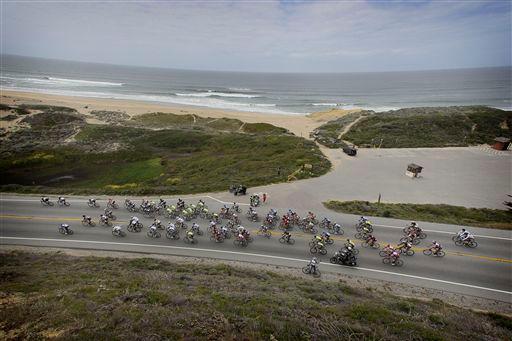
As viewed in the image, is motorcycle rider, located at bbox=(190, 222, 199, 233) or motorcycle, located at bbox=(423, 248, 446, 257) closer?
motorcycle, located at bbox=(423, 248, 446, 257)

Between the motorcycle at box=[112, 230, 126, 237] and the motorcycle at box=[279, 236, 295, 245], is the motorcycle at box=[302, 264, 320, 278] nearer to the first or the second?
the motorcycle at box=[279, 236, 295, 245]

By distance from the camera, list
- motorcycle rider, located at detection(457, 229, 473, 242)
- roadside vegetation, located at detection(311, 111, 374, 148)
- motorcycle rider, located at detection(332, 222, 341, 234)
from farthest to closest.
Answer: roadside vegetation, located at detection(311, 111, 374, 148) → motorcycle rider, located at detection(332, 222, 341, 234) → motorcycle rider, located at detection(457, 229, 473, 242)

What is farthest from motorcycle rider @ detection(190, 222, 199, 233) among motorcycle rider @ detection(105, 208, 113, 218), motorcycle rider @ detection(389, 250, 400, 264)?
motorcycle rider @ detection(389, 250, 400, 264)

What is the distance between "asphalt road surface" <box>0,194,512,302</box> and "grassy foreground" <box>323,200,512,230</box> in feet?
3.61

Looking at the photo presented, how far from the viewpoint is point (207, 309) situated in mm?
12031

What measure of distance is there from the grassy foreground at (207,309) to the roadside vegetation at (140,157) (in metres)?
15.4

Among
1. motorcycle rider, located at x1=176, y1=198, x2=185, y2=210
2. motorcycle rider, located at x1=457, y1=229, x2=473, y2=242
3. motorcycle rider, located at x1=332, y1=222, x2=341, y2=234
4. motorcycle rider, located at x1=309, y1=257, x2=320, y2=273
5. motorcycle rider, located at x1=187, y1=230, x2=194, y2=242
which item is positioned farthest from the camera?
motorcycle rider, located at x1=176, y1=198, x2=185, y2=210

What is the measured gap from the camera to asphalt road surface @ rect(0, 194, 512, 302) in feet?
59.4

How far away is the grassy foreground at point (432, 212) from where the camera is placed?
2538 cm

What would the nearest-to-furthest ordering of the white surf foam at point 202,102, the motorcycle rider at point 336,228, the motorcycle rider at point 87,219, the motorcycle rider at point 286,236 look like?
the motorcycle rider at point 286,236 < the motorcycle rider at point 336,228 < the motorcycle rider at point 87,219 < the white surf foam at point 202,102

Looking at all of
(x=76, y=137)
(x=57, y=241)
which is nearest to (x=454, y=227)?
(x=57, y=241)

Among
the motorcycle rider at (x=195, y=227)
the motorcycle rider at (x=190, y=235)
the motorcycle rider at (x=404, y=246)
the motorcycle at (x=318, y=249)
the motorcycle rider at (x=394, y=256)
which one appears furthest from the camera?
the motorcycle rider at (x=195, y=227)

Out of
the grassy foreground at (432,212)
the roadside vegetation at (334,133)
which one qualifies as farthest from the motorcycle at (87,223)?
the roadside vegetation at (334,133)

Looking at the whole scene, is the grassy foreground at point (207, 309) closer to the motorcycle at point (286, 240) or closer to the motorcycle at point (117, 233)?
the motorcycle at point (286, 240)
